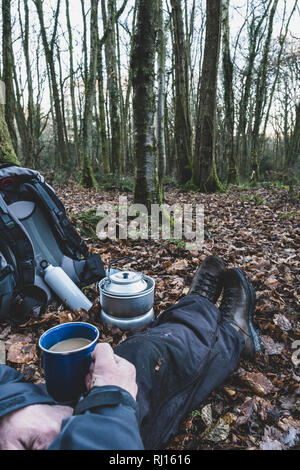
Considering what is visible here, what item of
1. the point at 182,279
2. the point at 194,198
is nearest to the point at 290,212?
the point at 194,198

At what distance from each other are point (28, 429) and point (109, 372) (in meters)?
0.38

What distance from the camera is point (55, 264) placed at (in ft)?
9.95

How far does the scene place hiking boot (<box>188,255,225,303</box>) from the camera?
2.52 m

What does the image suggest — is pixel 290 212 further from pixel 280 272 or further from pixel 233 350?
pixel 233 350

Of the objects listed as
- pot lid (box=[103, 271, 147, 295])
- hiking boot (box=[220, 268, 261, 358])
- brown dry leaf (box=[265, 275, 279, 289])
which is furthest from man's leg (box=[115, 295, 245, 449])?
brown dry leaf (box=[265, 275, 279, 289])

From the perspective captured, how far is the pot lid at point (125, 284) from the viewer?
2334 mm

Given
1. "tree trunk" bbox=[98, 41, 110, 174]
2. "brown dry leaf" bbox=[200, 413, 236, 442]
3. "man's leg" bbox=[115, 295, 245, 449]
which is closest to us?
"man's leg" bbox=[115, 295, 245, 449]

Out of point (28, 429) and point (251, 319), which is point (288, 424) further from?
point (28, 429)

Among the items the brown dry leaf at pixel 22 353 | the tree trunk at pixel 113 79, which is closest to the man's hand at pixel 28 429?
the brown dry leaf at pixel 22 353

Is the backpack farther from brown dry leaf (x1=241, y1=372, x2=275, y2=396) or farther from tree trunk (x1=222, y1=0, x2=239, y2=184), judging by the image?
tree trunk (x1=222, y1=0, x2=239, y2=184)

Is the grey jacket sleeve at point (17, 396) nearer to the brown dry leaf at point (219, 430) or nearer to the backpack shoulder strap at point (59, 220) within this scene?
the brown dry leaf at point (219, 430)

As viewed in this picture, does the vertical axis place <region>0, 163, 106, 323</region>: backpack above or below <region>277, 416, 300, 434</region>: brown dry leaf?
above

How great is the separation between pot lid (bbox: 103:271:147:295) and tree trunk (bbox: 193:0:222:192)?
7237 millimetres

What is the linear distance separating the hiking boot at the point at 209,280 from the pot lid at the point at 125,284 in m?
0.45
